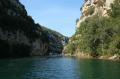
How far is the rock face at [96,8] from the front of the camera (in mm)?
148350

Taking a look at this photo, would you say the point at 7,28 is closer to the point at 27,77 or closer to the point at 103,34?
the point at 103,34

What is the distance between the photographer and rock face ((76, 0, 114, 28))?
14835cm

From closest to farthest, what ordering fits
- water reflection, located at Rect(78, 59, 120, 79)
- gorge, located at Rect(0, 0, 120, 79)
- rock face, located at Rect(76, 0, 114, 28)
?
1. water reflection, located at Rect(78, 59, 120, 79)
2. gorge, located at Rect(0, 0, 120, 79)
3. rock face, located at Rect(76, 0, 114, 28)

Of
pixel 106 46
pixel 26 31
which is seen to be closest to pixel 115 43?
pixel 106 46

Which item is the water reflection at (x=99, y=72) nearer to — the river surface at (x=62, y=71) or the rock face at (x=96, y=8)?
the river surface at (x=62, y=71)

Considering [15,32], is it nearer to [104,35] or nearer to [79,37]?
[79,37]

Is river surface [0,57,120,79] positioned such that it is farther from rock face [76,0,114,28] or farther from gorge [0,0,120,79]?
rock face [76,0,114,28]

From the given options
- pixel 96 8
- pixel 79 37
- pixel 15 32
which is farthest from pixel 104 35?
pixel 15 32

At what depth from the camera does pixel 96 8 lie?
535 feet

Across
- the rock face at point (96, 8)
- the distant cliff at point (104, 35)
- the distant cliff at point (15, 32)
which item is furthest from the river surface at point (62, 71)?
the rock face at point (96, 8)

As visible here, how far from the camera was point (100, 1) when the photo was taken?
158125 millimetres

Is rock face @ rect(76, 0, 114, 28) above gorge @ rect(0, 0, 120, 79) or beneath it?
above

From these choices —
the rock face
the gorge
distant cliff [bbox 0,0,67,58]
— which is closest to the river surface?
the gorge

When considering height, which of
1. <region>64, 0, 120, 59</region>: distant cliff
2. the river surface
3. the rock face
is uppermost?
the rock face
